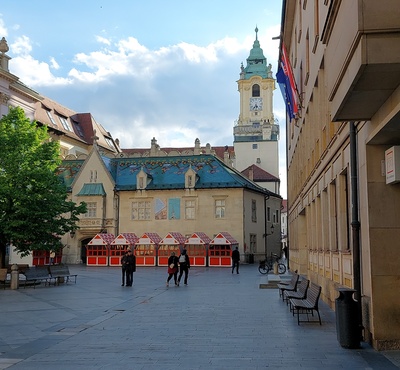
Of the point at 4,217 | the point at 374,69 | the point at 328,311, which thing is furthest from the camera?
the point at 4,217

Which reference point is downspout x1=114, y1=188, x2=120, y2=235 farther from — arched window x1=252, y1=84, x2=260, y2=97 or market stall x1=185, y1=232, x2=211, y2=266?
arched window x1=252, y1=84, x2=260, y2=97

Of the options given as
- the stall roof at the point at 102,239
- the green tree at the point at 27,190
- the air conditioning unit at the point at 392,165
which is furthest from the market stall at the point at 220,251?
the air conditioning unit at the point at 392,165

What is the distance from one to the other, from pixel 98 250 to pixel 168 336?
42212mm

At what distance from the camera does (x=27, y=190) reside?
1080 inches

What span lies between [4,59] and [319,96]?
146ft

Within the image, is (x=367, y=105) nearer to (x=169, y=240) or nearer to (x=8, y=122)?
(x=8, y=122)

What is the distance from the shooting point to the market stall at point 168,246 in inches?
2023

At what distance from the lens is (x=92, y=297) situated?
70.5 feet

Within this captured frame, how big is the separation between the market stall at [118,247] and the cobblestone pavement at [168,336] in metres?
31.2

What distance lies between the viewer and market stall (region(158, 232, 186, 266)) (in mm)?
51375

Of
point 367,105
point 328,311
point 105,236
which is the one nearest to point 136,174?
point 105,236

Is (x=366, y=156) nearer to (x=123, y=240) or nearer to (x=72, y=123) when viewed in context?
(x=123, y=240)

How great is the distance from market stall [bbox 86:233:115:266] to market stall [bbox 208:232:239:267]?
9.96 meters

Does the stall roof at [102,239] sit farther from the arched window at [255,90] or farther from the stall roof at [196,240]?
the arched window at [255,90]
